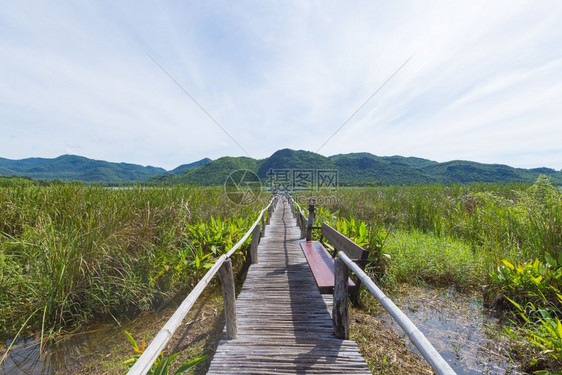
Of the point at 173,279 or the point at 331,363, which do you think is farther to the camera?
the point at 173,279

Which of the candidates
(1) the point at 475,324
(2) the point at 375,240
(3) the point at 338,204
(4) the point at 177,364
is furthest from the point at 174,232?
(3) the point at 338,204

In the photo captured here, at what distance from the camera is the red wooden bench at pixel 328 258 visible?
2984 mm

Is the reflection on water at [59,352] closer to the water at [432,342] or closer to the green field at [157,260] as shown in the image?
the water at [432,342]

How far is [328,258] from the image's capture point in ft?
14.2

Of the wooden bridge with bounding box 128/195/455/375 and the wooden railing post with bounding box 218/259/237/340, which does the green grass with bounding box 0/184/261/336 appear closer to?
the wooden bridge with bounding box 128/195/455/375

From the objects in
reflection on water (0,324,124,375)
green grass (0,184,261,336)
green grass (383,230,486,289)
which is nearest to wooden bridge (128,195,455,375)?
green grass (0,184,261,336)

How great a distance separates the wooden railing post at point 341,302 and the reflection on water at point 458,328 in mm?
1400

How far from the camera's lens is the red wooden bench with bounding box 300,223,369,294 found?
298cm

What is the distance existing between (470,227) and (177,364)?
814 cm

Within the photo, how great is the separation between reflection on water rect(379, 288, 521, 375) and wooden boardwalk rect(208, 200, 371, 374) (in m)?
1.43

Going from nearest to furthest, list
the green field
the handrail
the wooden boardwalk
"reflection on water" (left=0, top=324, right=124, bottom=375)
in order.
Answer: the handrail < the wooden boardwalk < "reflection on water" (left=0, top=324, right=124, bottom=375) < the green field

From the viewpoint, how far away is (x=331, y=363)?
2.39m

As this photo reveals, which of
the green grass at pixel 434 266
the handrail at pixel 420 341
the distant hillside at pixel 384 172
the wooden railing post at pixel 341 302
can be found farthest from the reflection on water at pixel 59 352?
the distant hillside at pixel 384 172

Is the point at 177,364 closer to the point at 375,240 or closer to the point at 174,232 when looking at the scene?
the point at 174,232
